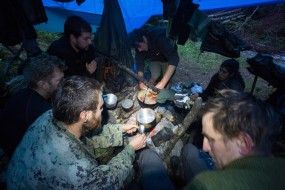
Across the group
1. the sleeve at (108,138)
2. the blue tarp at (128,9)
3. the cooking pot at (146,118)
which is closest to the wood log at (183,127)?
the cooking pot at (146,118)

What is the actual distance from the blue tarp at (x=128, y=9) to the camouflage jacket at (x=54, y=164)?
4250 mm

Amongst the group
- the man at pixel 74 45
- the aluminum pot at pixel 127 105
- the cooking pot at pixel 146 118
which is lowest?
the aluminum pot at pixel 127 105

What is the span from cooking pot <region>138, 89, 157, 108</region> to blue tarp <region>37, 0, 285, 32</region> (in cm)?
245

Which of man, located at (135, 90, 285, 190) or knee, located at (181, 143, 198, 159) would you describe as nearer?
man, located at (135, 90, 285, 190)

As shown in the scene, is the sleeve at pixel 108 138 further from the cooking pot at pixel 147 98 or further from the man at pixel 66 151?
the cooking pot at pixel 147 98

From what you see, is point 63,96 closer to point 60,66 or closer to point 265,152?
point 60,66

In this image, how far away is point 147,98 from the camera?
147 inches

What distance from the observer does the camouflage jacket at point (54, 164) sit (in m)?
1.53

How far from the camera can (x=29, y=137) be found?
1.72 m

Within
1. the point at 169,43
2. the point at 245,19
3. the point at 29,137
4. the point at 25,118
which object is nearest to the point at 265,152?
the point at 29,137

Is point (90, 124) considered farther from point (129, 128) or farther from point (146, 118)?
point (146, 118)

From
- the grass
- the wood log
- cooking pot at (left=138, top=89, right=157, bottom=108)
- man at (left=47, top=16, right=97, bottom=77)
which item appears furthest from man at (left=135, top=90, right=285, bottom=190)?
the grass

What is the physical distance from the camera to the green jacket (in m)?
0.88

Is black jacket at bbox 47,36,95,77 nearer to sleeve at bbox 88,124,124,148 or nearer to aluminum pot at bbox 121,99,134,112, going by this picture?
aluminum pot at bbox 121,99,134,112
